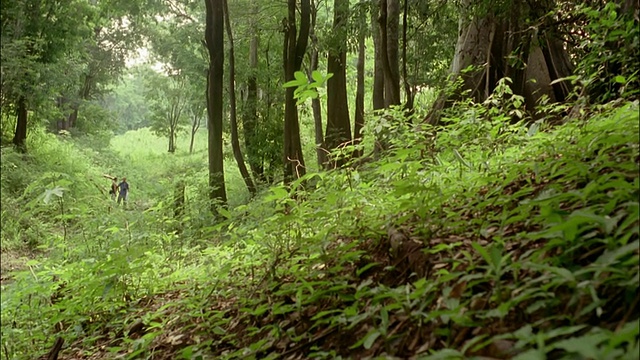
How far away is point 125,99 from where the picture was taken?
84.6 feet

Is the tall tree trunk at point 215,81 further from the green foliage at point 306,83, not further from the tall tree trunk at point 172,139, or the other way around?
the tall tree trunk at point 172,139

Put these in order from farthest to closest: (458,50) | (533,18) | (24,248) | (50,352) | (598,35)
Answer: (458,50)
(533,18)
(24,248)
(598,35)
(50,352)

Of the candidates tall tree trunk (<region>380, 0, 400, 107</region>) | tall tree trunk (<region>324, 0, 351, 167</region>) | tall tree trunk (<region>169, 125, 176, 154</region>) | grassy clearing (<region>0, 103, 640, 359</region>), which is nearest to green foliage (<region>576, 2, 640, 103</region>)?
grassy clearing (<region>0, 103, 640, 359</region>)

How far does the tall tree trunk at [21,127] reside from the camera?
4176mm

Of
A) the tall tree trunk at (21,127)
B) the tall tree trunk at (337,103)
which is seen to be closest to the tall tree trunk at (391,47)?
the tall tree trunk at (337,103)

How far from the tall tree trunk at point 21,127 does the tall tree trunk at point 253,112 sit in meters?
9.83

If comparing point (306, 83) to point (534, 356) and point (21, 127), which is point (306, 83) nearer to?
point (534, 356)

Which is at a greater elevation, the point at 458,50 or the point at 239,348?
the point at 458,50

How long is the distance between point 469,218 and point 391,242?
0.44 meters

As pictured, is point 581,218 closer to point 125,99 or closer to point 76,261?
point 76,261

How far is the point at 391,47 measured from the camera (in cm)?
812

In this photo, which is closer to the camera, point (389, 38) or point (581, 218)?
point (581, 218)

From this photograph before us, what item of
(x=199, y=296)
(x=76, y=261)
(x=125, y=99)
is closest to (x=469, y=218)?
(x=199, y=296)

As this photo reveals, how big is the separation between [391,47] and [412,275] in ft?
21.4
